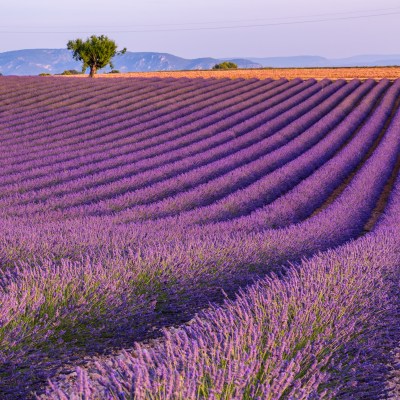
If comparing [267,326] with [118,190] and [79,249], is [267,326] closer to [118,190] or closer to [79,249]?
[79,249]

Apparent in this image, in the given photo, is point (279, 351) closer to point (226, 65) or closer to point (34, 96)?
point (34, 96)

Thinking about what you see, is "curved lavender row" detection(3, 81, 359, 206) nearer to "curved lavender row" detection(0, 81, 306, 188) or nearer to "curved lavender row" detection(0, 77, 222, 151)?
"curved lavender row" detection(0, 81, 306, 188)

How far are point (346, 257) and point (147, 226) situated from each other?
8.66 ft

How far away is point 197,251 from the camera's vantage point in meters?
4.29

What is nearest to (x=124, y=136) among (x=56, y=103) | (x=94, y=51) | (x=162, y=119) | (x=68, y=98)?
(x=162, y=119)

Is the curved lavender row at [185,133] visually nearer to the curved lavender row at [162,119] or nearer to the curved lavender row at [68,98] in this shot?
the curved lavender row at [162,119]

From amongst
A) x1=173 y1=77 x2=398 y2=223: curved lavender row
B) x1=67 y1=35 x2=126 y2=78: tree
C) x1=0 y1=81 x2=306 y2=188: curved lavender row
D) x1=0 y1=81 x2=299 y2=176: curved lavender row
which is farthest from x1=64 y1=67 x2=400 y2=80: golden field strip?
x1=173 y1=77 x2=398 y2=223: curved lavender row

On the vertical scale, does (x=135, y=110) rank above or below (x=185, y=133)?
above

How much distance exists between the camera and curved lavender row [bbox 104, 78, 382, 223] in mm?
7781

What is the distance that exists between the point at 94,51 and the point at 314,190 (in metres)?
33.9

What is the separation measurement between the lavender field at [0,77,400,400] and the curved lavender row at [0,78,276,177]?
103mm

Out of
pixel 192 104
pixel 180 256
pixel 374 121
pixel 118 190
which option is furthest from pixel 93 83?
pixel 180 256

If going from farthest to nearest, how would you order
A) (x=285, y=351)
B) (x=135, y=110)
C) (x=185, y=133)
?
(x=135, y=110) → (x=185, y=133) → (x=285, y=351)

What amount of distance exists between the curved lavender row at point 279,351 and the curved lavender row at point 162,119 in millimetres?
10651
